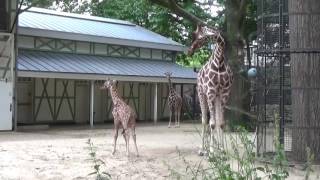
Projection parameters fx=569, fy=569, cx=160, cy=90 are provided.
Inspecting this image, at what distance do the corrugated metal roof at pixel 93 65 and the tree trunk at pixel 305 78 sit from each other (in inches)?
536

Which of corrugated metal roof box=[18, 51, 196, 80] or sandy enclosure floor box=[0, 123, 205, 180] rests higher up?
corrugated metal roof box=[18, 51, 196, 80]

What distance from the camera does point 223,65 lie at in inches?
491

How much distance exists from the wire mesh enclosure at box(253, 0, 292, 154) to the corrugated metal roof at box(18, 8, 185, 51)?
48.2 ft

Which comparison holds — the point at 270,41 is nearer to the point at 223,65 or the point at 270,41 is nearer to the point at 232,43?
the point at 223,65

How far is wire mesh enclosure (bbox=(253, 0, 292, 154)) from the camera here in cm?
1083

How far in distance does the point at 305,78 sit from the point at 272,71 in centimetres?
88

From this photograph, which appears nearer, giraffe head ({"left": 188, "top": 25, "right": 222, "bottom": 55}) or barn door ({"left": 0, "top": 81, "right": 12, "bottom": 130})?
giraffe head ({"left": 188, "top": 25, "right": 222, "bottom": 55})

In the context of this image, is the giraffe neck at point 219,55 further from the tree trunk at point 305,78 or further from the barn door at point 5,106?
the barn door at point 5,106

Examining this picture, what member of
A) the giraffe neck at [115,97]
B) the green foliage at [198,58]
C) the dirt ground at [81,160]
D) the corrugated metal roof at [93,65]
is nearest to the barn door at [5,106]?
the corrugated metal roof at [93,65]

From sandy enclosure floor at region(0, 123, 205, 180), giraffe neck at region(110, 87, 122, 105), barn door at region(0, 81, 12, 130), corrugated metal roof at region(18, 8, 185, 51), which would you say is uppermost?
corrugated metal roof at region(18, 8, 185, 51)

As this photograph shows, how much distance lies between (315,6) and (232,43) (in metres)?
10.3

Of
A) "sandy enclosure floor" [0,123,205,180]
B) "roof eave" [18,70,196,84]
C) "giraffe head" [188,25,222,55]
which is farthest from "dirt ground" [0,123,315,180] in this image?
"roof eave" [18,70,196,84]

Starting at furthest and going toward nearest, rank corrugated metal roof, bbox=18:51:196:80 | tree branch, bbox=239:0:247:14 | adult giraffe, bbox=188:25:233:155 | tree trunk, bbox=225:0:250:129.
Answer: corrugated metal roof, bbox=18:51:196:80 < tree trunk, bbox=225:0:250:129 < tree branch, bbox=239:0:247:14 < adult giraffe, bbox=188:25:233:155

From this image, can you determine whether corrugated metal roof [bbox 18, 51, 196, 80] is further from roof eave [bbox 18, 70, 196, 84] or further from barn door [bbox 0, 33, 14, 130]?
barn door [bbox 0, 33, 14, 130]
